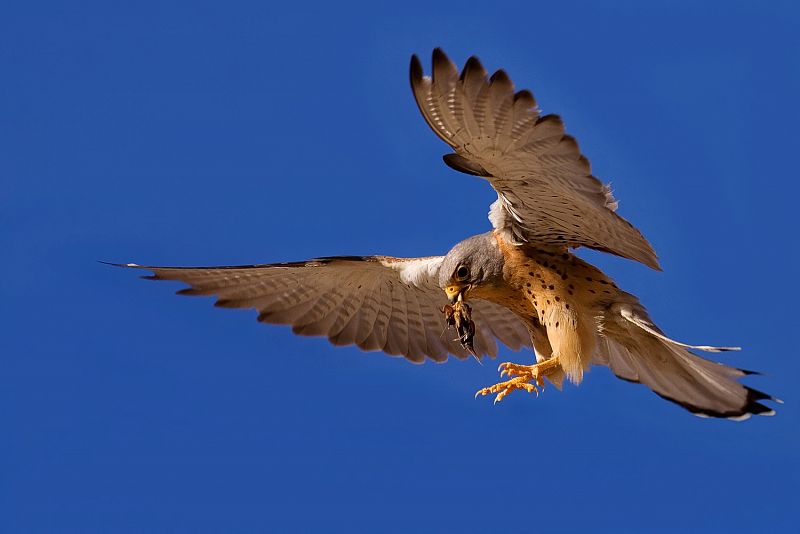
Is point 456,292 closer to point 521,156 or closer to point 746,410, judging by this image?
point 521,156

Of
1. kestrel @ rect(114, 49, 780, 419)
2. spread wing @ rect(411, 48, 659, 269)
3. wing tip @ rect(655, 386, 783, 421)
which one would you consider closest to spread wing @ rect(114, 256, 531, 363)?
kestrel @ rect(114, 49, 780, 419)

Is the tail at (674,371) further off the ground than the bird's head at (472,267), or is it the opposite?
the bird's head at (472,267)

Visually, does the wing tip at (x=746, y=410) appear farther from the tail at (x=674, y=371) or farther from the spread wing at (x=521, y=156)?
the spread wing at (x=521, y=156)

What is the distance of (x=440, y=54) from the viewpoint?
4.64 metres

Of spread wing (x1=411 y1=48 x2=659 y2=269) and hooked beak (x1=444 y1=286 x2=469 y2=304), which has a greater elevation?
spread wing (x1=411 y1=48 x2=659 y2=269)

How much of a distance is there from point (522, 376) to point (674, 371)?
2.89ft

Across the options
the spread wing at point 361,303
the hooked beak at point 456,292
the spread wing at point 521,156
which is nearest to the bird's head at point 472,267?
the hooked beak at point 456,292

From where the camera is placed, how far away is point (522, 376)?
5855 mm

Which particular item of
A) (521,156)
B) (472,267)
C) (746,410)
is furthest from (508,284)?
(746,410)

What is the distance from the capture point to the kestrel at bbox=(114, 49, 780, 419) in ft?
15.7

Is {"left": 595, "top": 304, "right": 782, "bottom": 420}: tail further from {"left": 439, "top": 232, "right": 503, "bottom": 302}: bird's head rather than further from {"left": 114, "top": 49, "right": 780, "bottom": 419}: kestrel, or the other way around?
Answer: {"left": 439, "top": 232, "right": 503, "bottom": 302}: bird's head

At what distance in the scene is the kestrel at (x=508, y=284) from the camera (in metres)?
4.78

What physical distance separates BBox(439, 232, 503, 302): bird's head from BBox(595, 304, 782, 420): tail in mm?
659

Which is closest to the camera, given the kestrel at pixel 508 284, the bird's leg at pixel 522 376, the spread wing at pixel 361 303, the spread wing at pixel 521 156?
the spread wing at pixel 521 156
